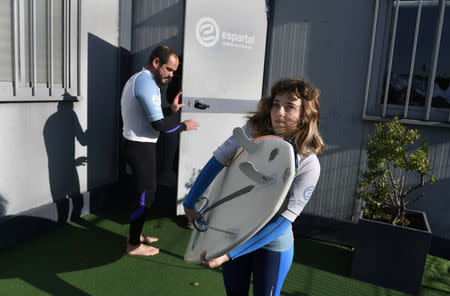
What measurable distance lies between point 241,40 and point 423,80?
1.68m

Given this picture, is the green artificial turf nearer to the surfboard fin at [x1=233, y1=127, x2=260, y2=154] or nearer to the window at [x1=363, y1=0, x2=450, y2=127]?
the window at [x1=363, y1=0, x2=450, y2=127]

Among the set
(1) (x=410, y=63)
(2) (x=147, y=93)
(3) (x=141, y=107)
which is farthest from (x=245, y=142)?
(1) (x=410, y=63)

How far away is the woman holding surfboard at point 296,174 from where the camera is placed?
1.27m

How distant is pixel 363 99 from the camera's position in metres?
3.26

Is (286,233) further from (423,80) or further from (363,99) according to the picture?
(423,80)

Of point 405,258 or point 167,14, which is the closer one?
point 405,258

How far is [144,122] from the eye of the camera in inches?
106

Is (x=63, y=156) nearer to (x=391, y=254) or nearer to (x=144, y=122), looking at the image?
(x=144, y=122)

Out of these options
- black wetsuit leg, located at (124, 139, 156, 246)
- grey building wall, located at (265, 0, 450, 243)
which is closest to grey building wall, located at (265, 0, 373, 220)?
grey building wall, located at (265, 0, 450, 243)

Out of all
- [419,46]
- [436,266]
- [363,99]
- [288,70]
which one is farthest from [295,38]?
[436,266]

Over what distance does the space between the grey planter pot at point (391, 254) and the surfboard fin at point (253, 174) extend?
1.75 meters

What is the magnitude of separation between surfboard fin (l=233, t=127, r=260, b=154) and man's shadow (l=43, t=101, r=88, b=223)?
249 cm

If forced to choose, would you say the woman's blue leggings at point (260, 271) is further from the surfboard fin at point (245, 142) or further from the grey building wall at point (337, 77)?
the grey building wall at point (337, 77)

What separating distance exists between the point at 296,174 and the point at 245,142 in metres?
0.22
